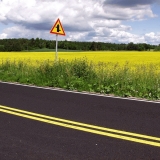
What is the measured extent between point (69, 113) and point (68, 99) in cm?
195

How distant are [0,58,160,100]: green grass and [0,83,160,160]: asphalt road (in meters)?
1.42

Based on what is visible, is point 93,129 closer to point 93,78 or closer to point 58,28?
point 93,78

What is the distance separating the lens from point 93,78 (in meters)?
12.8

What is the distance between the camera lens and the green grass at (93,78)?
10328 millimetres

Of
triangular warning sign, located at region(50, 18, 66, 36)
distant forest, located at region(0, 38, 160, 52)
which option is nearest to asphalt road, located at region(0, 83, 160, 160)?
triangular warning sign, located at region(50, 18, 66, 36)

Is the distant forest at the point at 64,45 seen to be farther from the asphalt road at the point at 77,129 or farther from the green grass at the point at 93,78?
the asphalt road at the point at 77,129

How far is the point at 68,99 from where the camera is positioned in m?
9.01

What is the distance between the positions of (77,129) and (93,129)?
11.6 inches

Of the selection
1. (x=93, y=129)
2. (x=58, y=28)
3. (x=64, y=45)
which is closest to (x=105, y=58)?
(x=58, y=28)

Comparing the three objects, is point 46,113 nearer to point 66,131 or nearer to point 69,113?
point 69,113

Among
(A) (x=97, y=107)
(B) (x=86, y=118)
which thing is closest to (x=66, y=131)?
(B) (x=86, y=118)

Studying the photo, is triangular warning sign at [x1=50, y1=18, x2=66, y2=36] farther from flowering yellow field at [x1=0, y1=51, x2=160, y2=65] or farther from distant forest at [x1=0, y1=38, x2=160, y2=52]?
distant forest at [x1=0, y1=38, x2=160, y2=52]

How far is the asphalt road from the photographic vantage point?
14.7 ft

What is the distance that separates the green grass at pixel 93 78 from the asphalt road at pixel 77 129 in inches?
56.1
